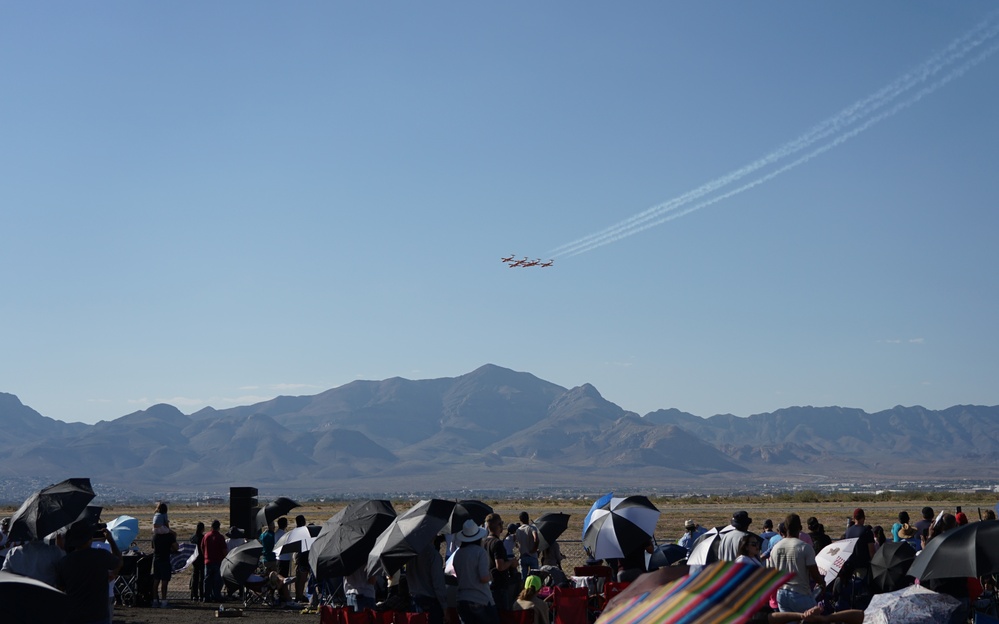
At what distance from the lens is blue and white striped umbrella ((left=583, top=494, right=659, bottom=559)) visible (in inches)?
533

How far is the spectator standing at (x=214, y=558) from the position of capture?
19.1 m

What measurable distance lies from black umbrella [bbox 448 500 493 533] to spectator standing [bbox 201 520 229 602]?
5.57 metres

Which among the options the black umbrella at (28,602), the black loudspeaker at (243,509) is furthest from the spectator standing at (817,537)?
the black loudspeaker at (243,509)

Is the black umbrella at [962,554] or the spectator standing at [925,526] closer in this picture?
the black umbrella at [962,554]

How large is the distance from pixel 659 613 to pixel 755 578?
16.5 inches

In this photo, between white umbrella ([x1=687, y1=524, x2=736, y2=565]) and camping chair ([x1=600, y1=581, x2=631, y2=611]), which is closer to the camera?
white umbrella ([x1=687, y1=524, x2=736, y2=565])

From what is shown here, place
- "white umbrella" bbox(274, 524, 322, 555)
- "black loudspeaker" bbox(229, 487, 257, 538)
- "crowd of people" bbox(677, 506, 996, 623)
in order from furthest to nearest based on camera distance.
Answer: "black loudspeaker" bbox(229, 487, 257, 538) < "white umbrella" bbox(274, 524, 322, 555) < "crowd of people" bbox(677, 506, 996, 623)

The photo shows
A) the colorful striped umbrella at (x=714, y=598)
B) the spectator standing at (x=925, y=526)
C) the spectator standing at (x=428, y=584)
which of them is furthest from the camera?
the spectator standing at (x=925, y=526)

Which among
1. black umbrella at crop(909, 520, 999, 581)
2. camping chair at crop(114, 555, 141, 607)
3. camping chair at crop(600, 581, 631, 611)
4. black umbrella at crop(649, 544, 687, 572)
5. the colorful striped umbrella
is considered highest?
the colorful striped umbrella

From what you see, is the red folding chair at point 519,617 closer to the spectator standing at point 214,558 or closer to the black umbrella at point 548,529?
the black umbrella at point 548,529

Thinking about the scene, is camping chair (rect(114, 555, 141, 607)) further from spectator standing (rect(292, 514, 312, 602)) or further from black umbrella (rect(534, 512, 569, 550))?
black umbrella (rect(534, 512, 569, 550))

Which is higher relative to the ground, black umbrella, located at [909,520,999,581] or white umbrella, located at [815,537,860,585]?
black umbrella, located at [909,520,999,581]

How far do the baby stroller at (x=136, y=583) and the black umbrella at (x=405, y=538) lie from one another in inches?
363

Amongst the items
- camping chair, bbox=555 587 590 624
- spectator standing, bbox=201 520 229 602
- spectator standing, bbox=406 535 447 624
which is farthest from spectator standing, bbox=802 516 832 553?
spectator standing, bbox=201 520 229 602
